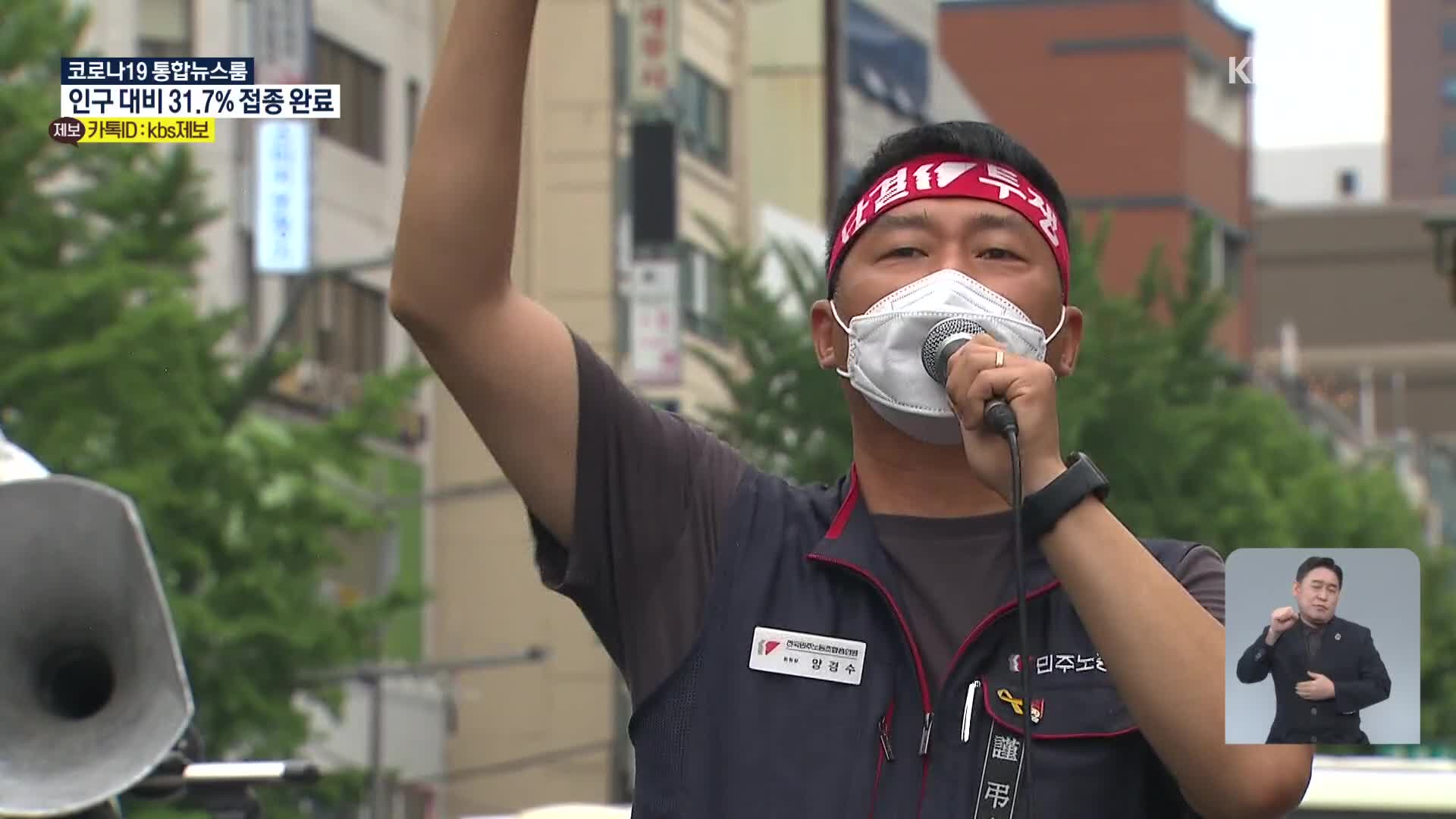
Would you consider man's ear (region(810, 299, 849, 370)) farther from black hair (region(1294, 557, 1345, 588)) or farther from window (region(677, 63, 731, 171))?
window (region(677, 63, 731, 171))

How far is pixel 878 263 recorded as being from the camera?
3158 mm

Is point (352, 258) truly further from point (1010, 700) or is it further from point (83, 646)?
point (1010, 700)

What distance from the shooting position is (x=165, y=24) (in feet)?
86.4

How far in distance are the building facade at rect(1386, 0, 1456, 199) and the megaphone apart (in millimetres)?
137022

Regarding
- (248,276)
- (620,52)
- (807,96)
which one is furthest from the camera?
(807,96)

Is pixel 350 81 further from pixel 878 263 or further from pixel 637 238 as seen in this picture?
pixel 878 263

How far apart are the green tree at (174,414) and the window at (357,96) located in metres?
11.2

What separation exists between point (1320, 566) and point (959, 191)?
2.75ft

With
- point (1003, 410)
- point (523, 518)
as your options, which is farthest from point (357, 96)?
point (1003, 410)

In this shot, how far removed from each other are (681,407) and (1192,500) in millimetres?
9363

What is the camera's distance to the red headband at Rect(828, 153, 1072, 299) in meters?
3.16

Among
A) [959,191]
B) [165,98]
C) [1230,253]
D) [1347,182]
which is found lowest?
[959,191]

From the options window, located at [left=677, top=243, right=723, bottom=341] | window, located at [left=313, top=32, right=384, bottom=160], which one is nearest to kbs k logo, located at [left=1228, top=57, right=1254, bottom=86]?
window, located at [left=313, top=32, right=384, bottom=160]

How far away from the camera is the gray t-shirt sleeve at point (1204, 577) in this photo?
9.79ft
